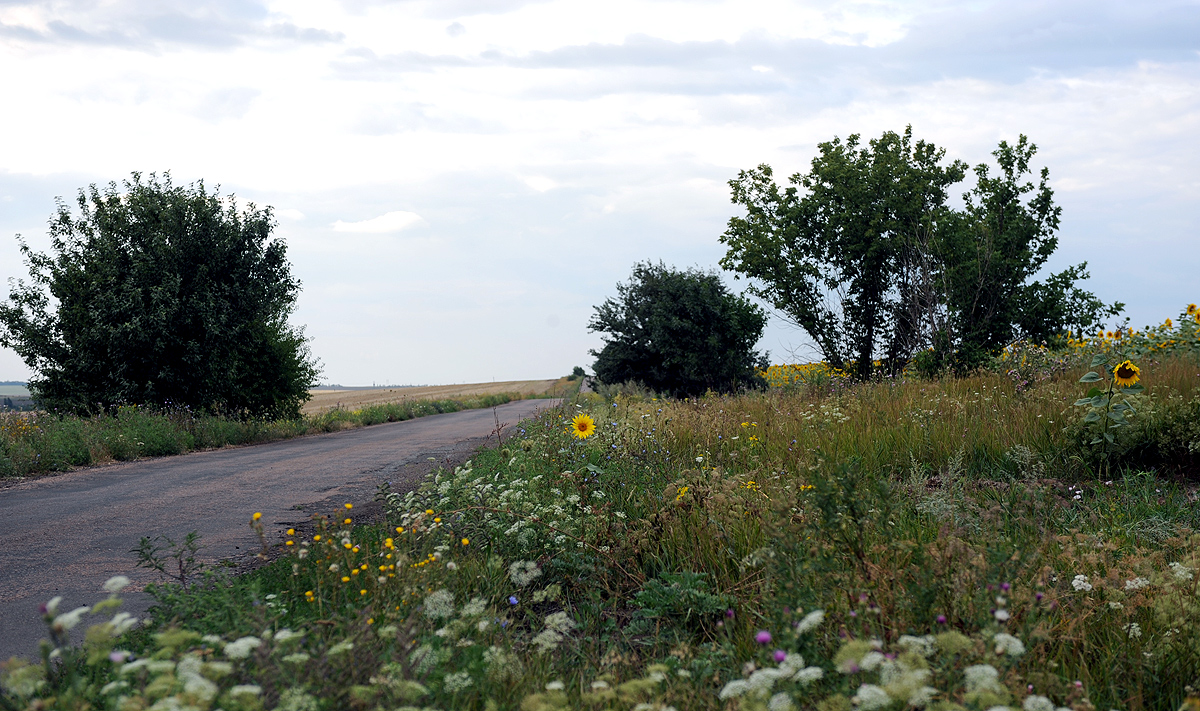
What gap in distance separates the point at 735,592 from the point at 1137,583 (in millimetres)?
1857

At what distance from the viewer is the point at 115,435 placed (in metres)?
13.4

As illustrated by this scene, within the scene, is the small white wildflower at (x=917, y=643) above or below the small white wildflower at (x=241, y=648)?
below

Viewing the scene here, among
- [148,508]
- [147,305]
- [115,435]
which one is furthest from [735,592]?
[147,305]

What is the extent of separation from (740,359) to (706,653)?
21352mm

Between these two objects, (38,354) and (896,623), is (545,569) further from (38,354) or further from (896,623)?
(38,354)

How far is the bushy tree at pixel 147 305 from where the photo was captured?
17.6 meters

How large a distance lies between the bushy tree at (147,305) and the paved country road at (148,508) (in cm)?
554

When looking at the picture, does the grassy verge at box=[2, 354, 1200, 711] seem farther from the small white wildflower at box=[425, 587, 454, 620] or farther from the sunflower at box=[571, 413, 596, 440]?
the sunflower at box=[571, 413, 596, 440]

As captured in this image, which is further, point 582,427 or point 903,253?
point 903,253

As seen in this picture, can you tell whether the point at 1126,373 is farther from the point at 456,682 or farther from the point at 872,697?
the point at 456,682

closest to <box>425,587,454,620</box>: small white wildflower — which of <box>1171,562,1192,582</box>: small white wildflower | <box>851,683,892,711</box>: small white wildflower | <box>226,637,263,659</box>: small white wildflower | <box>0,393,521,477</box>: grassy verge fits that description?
<box>226,637,263,659</box>: small white wildflower

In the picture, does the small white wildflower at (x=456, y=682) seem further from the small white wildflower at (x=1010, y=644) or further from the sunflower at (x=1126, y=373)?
the sunflower at (x=1126, y=373)

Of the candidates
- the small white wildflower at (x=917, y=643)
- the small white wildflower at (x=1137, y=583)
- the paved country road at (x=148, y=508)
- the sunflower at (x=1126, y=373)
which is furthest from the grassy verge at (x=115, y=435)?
the sunflower at (x=1126, y=373)

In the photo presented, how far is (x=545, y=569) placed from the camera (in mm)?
4348
